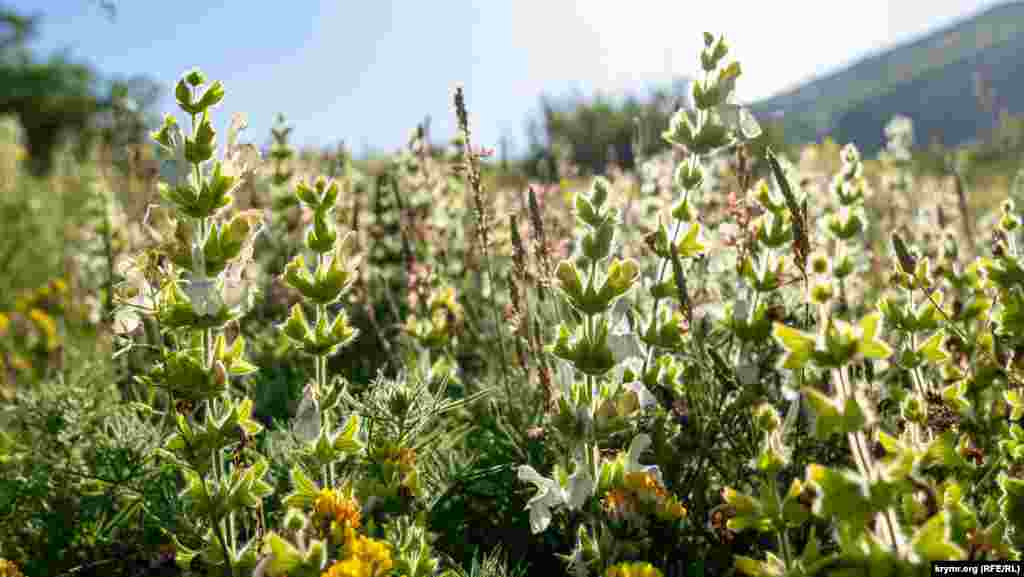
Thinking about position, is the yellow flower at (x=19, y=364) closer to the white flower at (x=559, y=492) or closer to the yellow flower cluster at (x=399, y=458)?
the yellow flower cluster at (x=399, y=458)

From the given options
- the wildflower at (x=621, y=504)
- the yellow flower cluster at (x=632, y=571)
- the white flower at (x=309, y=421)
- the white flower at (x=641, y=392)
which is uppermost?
the white flower at (x=309, y=421)

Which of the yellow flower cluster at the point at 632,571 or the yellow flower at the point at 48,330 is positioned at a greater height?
the yellow flower at the point at 48,330

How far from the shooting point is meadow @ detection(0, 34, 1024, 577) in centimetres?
105

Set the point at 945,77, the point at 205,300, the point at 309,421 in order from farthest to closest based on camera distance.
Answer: the point at 945,77 < the point at 309,421 < the point at 205,300

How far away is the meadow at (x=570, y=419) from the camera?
1048 mm

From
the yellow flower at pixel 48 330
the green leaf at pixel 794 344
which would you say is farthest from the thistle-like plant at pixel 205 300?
the yellow flower at pixel 48 330

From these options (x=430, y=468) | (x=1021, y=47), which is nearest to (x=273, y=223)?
(x=430, y=468)

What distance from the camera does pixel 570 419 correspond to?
3.89 ft

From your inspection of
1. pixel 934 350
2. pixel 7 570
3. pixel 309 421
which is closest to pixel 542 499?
pixel 309 421

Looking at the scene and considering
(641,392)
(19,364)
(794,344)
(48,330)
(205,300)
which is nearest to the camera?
(794,344)

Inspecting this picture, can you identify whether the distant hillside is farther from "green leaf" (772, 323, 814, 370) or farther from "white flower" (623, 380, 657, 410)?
"green leaf" (772, 323, 814, 370)

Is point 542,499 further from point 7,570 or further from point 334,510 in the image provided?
point 7,570

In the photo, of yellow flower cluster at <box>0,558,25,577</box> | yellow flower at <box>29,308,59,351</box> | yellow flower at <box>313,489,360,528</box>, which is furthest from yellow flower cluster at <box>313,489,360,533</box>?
yellow flower at <box>29,308,59,351</box>

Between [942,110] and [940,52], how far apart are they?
6212 mm
